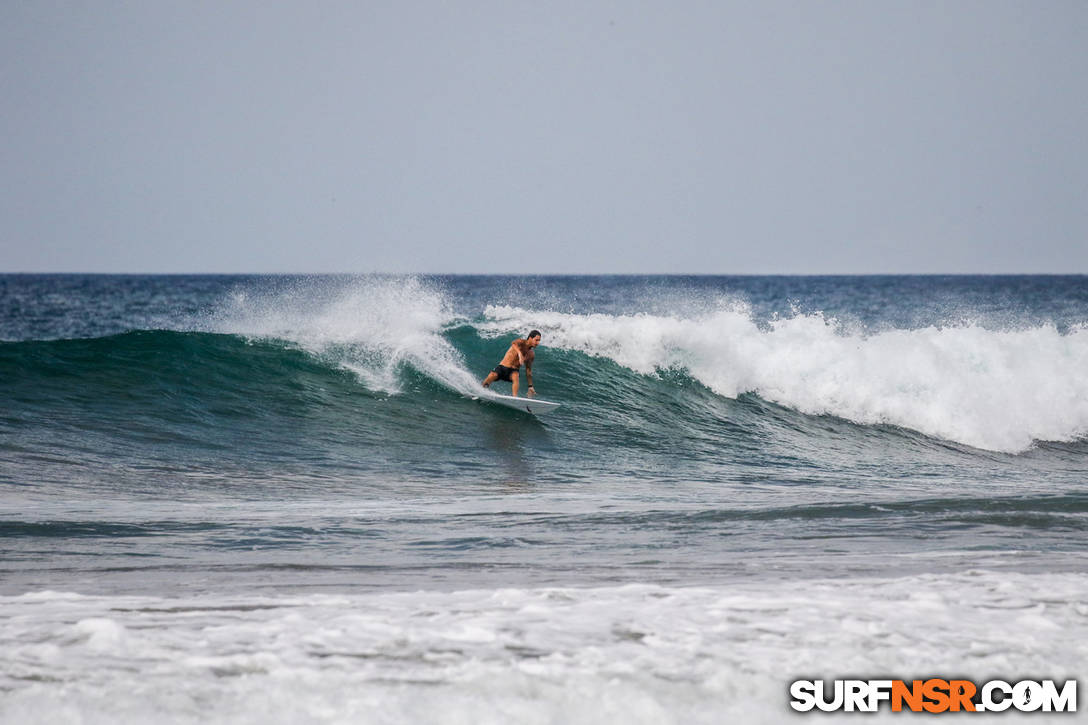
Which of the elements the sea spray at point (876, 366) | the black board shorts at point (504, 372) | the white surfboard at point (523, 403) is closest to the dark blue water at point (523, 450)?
the sea spray at point (876, 366)

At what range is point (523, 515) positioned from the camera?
864 cm

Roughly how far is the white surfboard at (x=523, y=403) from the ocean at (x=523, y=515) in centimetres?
17

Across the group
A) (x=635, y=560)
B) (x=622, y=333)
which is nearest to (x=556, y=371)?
(x=622, y=333)

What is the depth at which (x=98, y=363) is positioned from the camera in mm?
15586

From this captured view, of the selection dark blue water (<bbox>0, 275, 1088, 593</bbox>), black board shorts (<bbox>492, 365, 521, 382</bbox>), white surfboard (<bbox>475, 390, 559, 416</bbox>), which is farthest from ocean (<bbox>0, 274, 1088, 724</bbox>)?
black board shorts (<bbox>492, 365, 521, 382</bbox>)

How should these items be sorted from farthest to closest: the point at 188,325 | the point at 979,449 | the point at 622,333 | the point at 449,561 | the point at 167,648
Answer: the point at 188,325
the point at 622,333
the point at 979,449
the point at 449,561
the point at 167,648

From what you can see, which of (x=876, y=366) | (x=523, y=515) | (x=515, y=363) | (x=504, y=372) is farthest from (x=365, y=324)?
(x=523, y=515)

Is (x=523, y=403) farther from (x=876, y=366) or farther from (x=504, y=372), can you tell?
(x=876, y=366)

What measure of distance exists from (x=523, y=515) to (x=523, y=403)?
5.80m

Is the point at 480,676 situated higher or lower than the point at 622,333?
lower

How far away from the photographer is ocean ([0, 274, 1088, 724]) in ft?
14.3

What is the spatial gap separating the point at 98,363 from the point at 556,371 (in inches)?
287

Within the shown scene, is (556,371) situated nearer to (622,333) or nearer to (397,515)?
(622,333)

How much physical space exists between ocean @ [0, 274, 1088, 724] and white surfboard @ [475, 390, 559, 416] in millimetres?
173
